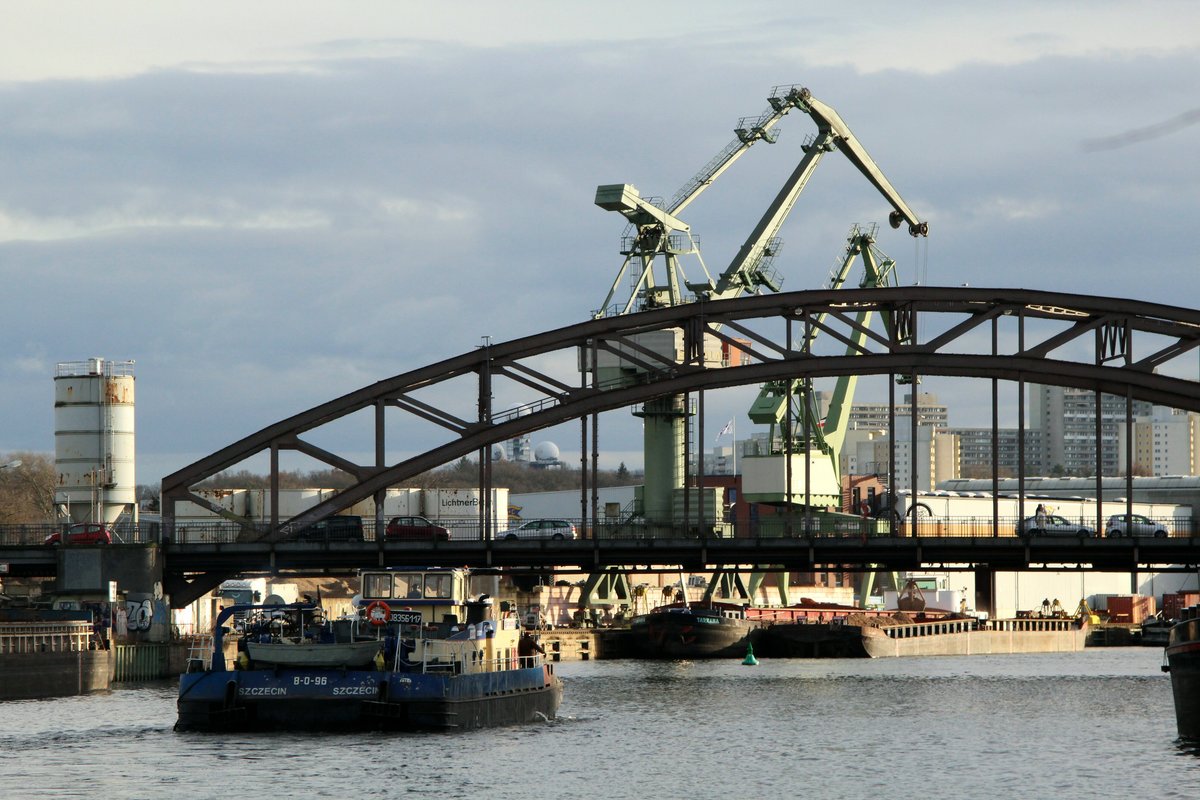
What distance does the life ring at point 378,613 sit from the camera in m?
58.7

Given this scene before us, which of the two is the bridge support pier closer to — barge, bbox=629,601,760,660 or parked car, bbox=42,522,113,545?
barge, bbox=629,601,760,660

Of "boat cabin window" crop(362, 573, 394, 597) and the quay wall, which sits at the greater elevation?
"boat cabin window" crop(362, 573, 394, 597)

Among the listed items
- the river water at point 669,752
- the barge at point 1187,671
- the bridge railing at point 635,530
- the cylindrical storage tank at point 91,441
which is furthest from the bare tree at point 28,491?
the barge at point 1187,671

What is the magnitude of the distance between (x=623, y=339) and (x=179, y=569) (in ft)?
82.1

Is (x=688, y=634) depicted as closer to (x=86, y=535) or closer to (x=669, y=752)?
(x=86, y=535)

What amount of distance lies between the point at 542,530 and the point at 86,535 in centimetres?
2311

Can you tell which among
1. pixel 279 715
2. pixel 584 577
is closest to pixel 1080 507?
pixel 584 577

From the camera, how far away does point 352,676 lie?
57.0 m

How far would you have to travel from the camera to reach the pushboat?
56812 millimetres

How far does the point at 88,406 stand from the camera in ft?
332

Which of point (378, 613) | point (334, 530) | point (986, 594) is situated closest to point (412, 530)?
point (334, 530)

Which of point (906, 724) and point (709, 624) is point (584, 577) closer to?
point (709, 624)

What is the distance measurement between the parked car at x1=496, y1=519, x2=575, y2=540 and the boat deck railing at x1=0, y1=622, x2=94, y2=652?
81.8 ft

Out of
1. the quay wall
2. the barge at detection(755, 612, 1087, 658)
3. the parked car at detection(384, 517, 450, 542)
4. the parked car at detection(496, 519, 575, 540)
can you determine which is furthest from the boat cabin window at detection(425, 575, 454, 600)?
the barge at detection(755, 612, 1087, 658)
